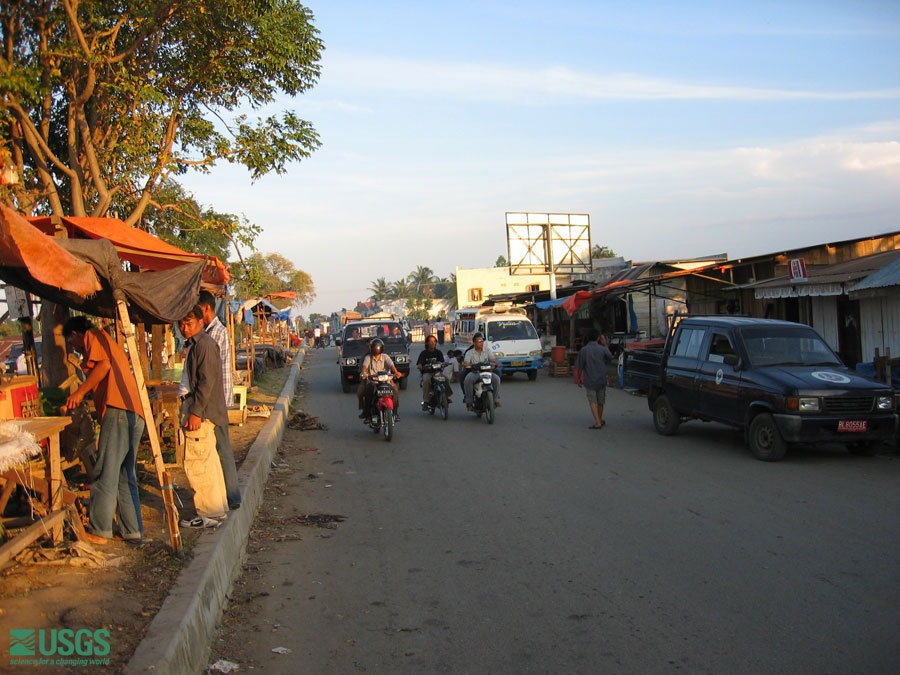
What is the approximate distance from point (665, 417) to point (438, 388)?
185 inches

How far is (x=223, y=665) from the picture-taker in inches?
165

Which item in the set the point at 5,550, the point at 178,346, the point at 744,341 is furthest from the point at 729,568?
the point at 178,346

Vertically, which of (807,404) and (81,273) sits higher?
(81,273)

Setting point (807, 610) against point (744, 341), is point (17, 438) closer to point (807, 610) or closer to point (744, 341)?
point (807, 610)

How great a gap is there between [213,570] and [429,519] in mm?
2744

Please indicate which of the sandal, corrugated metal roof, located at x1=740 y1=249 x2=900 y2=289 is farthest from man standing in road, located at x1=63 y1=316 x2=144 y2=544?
corrugated metal roof, located at x1=740 y1=249 x2=900 y2=289

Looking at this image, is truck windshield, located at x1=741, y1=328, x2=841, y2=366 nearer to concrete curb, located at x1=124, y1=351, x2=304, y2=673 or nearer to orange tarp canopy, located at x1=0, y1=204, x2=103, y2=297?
concrete curb, located at x1=124, y1=351, x2=304, y2=673

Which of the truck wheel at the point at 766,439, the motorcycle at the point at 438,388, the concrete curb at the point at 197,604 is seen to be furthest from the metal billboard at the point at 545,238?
the concrete curb at the point at 197,604

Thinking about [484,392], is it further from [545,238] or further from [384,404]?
[545,238]

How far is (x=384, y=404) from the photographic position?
12.2 m

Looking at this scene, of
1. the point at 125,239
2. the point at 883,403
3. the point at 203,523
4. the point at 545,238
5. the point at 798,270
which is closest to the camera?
the point at 203,523

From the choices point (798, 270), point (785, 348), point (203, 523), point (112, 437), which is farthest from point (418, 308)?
point (112, 437)

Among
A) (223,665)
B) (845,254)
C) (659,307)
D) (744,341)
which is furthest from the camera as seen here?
(659,307)

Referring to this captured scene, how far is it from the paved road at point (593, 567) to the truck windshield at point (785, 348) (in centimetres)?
132
